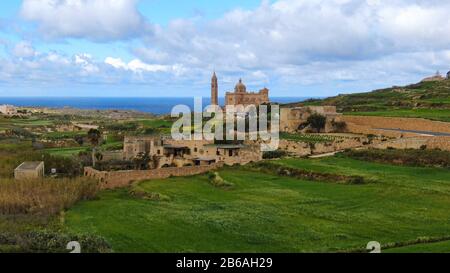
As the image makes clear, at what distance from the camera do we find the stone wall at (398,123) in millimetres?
48028

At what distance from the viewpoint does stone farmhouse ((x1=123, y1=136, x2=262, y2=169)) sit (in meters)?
40.6

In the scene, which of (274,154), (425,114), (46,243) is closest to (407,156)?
(274,154)

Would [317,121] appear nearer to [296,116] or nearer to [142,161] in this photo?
[296,116]

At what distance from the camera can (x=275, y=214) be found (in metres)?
24.2

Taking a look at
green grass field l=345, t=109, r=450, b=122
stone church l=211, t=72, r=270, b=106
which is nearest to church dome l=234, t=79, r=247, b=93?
stone church l=211, t=72, r=270, b=106

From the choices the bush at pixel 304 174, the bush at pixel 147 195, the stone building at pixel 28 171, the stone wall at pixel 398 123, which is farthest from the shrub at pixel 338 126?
the stone building at pixel 28 171

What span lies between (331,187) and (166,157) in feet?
52.9

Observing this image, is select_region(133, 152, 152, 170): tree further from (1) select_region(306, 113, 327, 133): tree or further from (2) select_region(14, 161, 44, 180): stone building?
(1) select_region(306, 113, 327, 133): tree

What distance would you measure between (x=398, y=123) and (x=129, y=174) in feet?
94.7

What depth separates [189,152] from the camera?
1713 inches

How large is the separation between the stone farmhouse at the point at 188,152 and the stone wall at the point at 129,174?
3.20 m

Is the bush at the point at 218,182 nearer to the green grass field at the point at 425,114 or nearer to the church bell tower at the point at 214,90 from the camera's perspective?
the green grass field at the point at 425,114
